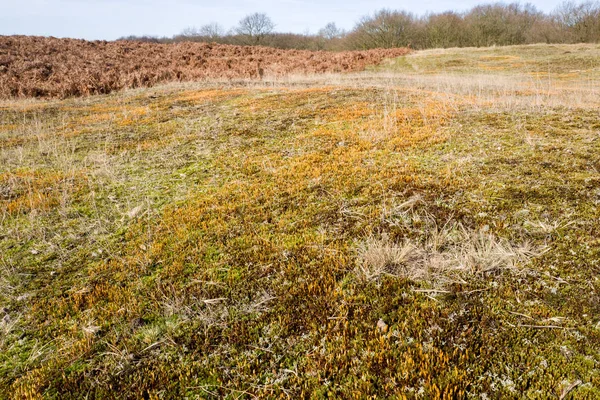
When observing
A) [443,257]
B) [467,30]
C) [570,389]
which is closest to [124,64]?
[443,257]

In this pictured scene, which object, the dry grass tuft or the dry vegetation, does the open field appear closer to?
the dry grass tuft

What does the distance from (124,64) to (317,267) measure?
2766 cm

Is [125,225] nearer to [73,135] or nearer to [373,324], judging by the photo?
[373,324]

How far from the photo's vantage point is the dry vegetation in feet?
63.6

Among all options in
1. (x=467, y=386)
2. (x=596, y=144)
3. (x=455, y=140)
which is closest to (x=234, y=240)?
(x=467, y=386)

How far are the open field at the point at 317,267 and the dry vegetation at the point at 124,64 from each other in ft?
50.2

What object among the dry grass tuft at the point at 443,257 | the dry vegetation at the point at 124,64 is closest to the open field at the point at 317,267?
the dry grass tuft at the point at 443,257

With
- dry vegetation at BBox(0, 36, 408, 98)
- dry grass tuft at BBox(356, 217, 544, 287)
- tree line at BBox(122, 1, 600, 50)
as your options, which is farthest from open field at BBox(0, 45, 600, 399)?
tree line at BBox(122, 1, 600, 50)

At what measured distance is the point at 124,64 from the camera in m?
24.8

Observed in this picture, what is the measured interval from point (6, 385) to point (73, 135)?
9573 millimetres

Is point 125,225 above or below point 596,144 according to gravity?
below

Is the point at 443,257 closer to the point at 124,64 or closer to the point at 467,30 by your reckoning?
the point at 124,64

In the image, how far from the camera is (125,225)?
4824mm

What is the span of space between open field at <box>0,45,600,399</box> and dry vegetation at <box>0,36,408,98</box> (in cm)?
1530
